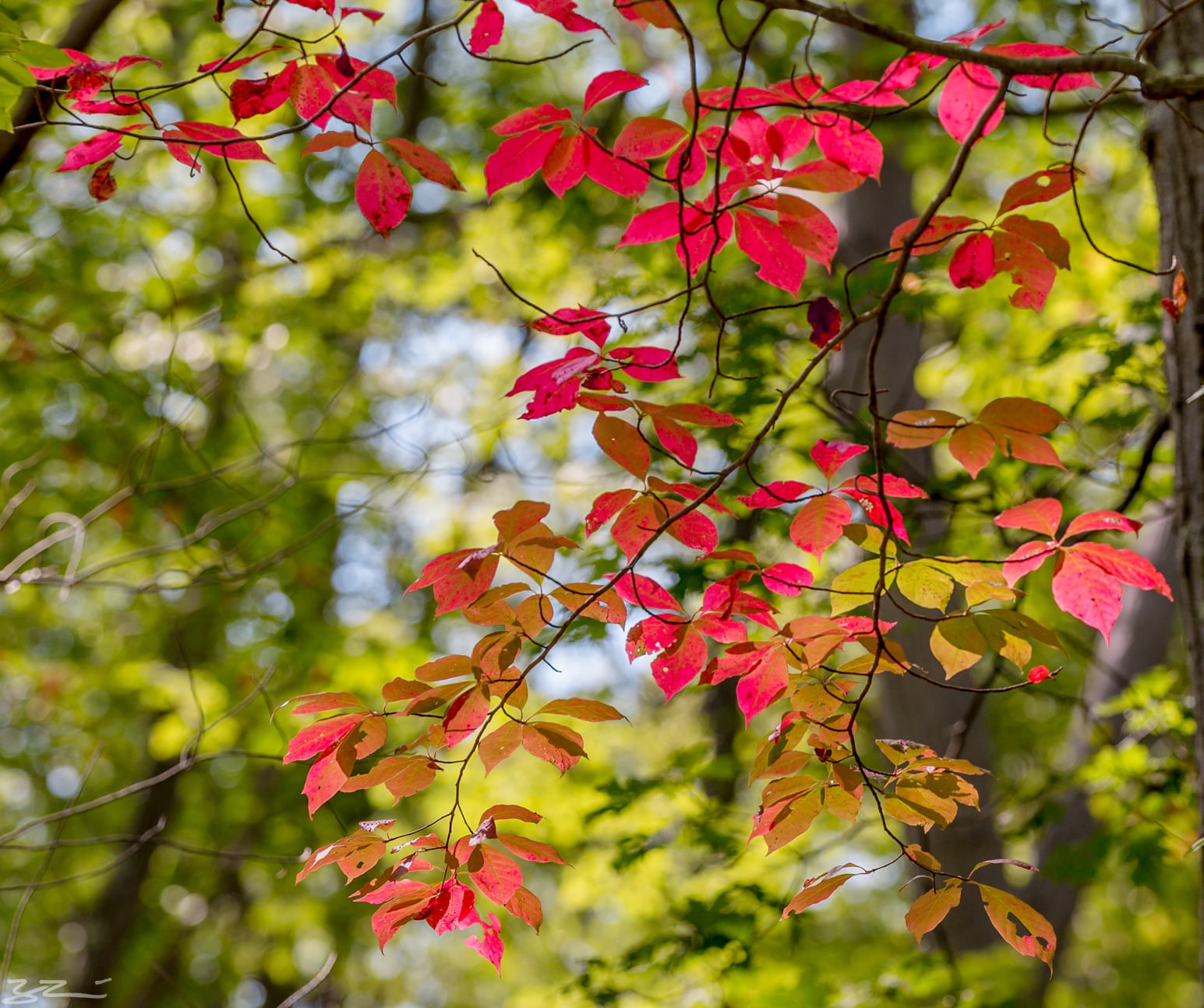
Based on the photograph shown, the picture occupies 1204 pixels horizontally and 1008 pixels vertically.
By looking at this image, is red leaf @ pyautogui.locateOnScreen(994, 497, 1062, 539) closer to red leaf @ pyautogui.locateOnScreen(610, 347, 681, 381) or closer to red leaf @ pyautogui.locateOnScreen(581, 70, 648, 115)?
red leaf @ pyautogui.locateOnScreen(610, 347, 681, 381)

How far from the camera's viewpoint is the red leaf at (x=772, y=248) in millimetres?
1056

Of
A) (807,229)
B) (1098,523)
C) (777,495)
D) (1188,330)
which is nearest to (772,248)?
(807,229)

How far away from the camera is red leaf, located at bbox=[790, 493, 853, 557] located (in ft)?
3.52

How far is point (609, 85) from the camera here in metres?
0.99

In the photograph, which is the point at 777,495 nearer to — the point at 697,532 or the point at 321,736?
the point at 697,532

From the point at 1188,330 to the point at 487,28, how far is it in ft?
4.27

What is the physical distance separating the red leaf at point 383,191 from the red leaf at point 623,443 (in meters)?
0.41

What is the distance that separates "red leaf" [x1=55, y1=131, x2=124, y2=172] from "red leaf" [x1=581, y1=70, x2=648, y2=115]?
0.60 meters

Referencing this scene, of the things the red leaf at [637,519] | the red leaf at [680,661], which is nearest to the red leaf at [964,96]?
the red leaf at [637,519]

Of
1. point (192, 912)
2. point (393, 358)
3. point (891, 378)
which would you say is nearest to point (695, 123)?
point (891, 378)

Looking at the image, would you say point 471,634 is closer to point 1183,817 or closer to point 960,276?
point 1183,817

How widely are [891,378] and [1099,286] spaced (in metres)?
1.84

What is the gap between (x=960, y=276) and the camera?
107 centimetres

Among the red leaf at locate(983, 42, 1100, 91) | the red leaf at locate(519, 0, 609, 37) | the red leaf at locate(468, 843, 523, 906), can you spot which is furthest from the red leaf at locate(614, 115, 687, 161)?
the red leaf at locate(468, 843, 523, 906)
